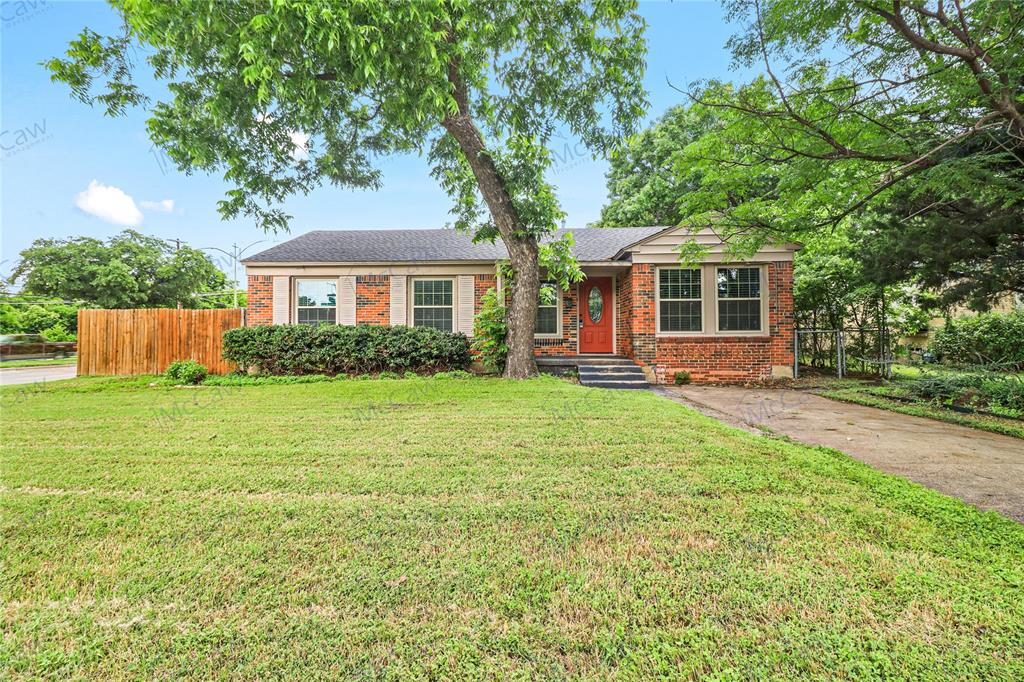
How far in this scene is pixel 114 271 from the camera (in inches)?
870

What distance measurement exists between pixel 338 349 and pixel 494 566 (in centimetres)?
850

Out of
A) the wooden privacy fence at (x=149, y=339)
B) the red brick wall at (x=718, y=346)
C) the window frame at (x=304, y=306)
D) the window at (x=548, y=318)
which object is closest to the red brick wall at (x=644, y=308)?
the red brick wall at (x=718, y=346)

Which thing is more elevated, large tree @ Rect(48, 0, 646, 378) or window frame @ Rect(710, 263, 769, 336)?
large tree @ Rect(48, 0, 646, 378)

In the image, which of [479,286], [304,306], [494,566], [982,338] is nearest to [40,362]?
[304,306]

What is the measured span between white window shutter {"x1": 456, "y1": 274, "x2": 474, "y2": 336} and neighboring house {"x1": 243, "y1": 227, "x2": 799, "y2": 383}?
1.0 inches

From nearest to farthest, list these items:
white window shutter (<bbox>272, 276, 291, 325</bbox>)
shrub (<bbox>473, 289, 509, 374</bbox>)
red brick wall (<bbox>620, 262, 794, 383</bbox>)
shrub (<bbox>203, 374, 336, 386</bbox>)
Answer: shrub (<bbox>203, 374, 336, 386</bbox>) < shrub (<bbox>473, 289, 509, 374</bbox>) < red brick wall (<bbox>620, 262, 794, 383</bbox>) < white window shutter (<bbox>272, 276, 291, 325</bbox>)

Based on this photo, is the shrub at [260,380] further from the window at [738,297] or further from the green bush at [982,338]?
the green bush at [982,338]

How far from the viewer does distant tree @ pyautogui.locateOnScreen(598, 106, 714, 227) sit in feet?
60.5

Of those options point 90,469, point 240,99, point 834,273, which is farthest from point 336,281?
point 834,273

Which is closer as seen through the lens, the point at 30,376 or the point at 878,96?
the point at 878,96

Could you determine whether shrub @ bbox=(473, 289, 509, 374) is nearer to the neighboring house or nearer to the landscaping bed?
the neighboring house

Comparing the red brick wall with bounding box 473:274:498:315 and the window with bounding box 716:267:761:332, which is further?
the red brick wall with bounding box 473:274:498:315

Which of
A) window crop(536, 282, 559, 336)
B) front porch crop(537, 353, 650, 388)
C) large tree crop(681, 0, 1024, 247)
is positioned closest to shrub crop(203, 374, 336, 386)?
front porch crop(537, 353, 650, 388)

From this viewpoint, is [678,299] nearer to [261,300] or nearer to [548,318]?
[548,318]
